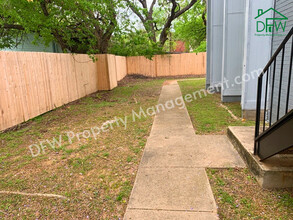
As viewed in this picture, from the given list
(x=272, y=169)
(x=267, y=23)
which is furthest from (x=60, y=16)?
(x=272, y=169)

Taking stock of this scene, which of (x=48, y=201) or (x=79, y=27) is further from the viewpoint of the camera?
(x=79, y=27)

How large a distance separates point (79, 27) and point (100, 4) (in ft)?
4.79

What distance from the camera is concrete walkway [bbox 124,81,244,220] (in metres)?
2.29

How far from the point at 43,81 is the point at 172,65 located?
49.3 ft

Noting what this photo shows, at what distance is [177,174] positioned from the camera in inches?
118

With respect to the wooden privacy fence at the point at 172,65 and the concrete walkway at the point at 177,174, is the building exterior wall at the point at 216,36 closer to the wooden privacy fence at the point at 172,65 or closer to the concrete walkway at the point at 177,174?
the concrete walkway at the point at 177,174

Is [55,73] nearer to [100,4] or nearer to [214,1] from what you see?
[100,4]

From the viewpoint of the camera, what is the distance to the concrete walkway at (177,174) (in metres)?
2.29

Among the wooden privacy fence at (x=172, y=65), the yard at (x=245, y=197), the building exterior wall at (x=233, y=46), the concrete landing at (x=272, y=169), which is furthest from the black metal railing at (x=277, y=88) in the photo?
the wooden privacy fence at (x=172, y=65)

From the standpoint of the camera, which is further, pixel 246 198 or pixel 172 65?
pixel 172 65

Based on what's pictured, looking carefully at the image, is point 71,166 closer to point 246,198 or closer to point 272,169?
point 246,198

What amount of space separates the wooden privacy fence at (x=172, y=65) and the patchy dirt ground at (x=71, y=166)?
575 inches

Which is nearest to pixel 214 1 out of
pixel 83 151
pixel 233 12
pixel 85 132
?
pixel 233 12

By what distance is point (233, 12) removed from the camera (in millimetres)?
6824
